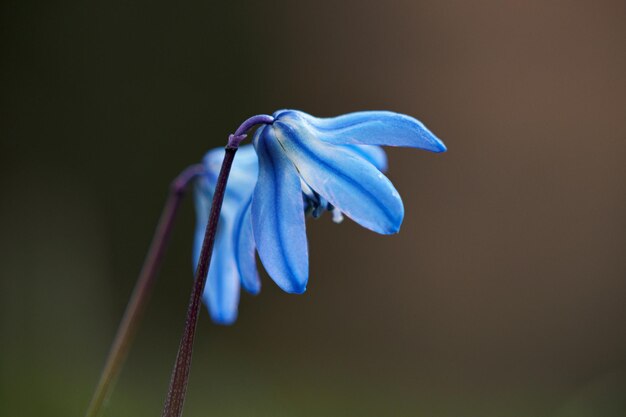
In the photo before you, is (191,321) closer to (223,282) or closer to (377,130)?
(377,130)

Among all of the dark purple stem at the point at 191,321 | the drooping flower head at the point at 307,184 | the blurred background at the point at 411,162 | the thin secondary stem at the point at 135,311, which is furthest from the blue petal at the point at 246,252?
the blurred background at the point at 411,162

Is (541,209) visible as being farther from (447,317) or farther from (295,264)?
(295,264)

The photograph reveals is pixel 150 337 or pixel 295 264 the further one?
pixel 150 337

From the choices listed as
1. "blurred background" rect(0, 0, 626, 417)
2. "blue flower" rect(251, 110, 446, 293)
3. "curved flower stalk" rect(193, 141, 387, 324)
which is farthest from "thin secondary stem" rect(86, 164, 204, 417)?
"blurred background" rect(0, 0, 626, 417)

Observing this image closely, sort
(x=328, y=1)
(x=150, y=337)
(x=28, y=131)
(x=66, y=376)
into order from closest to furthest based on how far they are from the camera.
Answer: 1. (x=66, y=376)
2. (x=150, y=337)
3. (x=28, y=131)
4. (x=328, y=1)

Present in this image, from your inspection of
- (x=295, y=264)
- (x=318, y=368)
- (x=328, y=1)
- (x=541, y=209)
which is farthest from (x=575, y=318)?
(x=295, y=264)

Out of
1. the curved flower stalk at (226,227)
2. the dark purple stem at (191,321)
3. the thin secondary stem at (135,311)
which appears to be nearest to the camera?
the dark purple stem at (191,321)

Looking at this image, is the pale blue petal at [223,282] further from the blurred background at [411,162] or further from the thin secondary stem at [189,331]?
the blurred background at [411,162]
